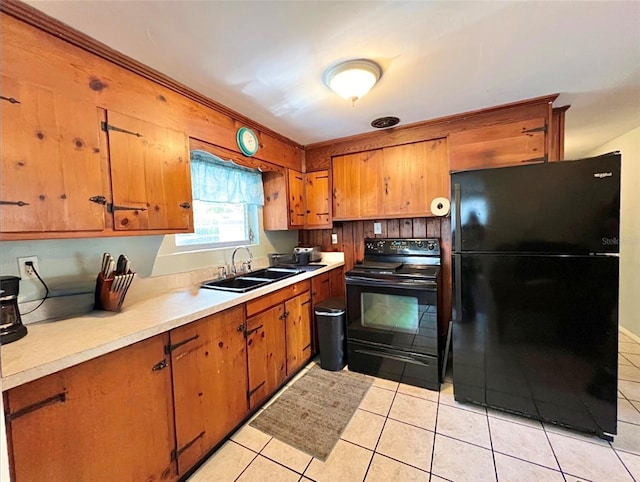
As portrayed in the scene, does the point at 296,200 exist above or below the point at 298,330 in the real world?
above

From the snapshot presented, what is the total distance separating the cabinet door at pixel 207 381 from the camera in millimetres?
1397

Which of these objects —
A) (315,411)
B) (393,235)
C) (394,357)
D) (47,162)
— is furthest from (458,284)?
(47,162)

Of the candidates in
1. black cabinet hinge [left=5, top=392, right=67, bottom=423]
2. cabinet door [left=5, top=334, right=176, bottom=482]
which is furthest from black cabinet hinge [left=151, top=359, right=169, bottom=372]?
black cabinet hinge [left=5, top=392, right=67, bottom=423]

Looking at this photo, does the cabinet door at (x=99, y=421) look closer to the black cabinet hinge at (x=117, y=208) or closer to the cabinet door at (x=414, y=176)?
the black cabinet hinge at (x=117, y=208)

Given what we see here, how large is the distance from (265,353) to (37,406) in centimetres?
123

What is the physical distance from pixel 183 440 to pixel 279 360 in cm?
84

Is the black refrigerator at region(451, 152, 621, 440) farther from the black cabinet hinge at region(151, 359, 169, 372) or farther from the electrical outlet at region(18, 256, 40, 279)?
the electrical outlet at region(18, 256, 40, 279)

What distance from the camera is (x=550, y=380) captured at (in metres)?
1.73

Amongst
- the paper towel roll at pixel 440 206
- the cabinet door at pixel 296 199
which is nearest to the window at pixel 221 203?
the cabinet door at pixel 296 199

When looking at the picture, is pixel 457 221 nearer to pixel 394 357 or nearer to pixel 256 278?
pixel 394 357

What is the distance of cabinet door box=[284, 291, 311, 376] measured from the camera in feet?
7.46

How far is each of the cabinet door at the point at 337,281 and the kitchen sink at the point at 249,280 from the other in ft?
1.68

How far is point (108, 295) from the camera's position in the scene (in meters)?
1.44

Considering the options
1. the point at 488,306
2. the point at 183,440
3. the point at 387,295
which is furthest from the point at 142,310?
the point at 488,306
